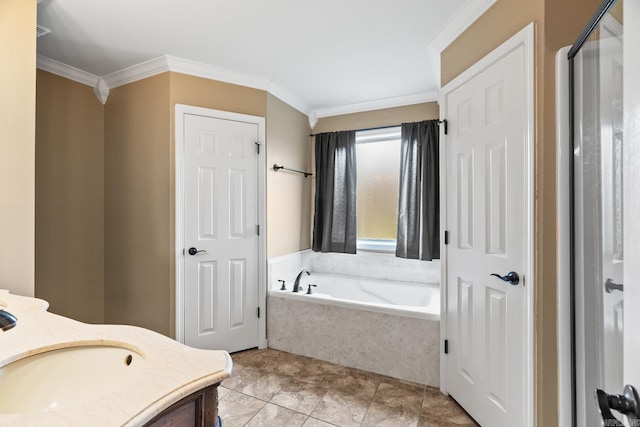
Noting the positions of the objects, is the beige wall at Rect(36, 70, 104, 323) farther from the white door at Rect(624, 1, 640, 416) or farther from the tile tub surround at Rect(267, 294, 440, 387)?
the white door at Rect(624, 1, 640, 416)

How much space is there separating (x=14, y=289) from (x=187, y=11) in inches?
69.9

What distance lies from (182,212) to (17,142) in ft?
3.63

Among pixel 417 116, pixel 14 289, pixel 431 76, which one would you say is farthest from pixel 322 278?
pixel 14 289

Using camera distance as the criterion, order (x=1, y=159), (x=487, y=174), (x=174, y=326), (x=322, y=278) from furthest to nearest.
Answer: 1. (x=322, y=278)
2. (x=174, y=326)
3. (x=487, y=174)
4. (x=1, y=159)

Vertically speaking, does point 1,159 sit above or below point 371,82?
below

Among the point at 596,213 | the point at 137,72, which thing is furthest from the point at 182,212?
the point at 596,213

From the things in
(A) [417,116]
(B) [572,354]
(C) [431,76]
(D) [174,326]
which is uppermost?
(C) [431,76]

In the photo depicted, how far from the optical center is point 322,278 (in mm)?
3418

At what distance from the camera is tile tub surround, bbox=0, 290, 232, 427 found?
0.60m

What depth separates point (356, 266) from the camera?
3.46m

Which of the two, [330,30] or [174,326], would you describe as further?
[174,326]

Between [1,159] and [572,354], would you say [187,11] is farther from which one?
[572,354]

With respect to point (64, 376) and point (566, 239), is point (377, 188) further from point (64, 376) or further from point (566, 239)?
point (64, 376)

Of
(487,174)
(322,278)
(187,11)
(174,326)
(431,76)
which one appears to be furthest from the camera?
(322,278)
